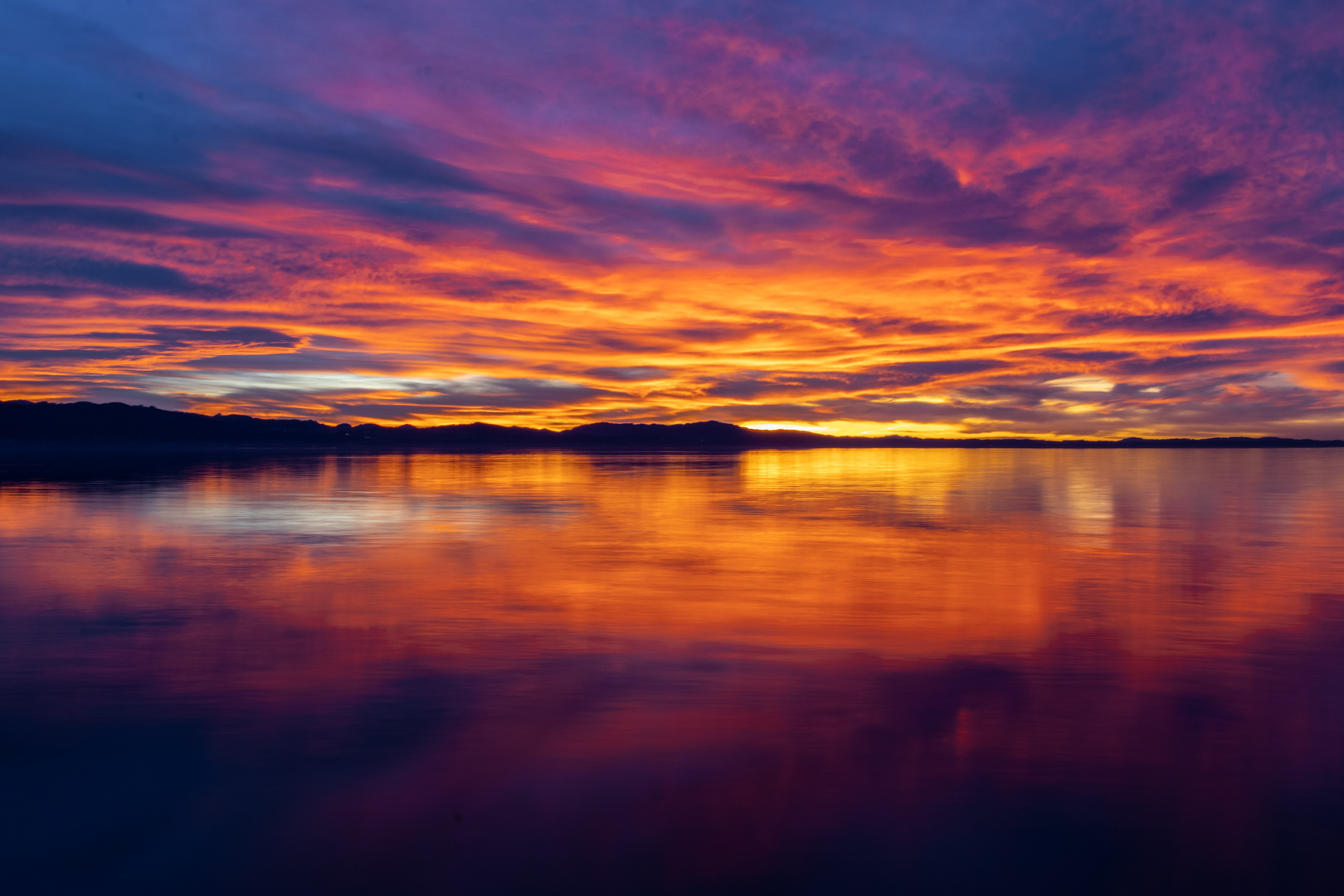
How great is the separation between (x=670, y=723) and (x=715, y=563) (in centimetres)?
800

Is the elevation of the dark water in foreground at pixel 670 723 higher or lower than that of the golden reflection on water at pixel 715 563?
lower

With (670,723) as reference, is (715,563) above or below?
above

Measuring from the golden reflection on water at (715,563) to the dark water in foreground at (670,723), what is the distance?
11 cm

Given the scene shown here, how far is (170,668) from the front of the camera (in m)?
8.29

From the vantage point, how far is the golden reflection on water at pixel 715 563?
409 inches

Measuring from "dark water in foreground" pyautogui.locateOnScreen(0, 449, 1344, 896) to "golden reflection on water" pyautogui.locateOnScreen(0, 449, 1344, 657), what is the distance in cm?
11

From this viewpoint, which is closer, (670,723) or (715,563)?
(670,723)

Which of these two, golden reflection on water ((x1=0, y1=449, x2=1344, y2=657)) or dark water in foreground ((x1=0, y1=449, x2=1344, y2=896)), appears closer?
dark water in foreground ((x1=0, y1=449, x2=1344, y2=896))

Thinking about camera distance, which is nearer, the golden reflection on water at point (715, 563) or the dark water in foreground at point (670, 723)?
the dark water in foreground at point (670, 723)

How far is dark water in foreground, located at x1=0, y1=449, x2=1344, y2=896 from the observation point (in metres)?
4.84

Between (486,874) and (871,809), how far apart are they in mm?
2569

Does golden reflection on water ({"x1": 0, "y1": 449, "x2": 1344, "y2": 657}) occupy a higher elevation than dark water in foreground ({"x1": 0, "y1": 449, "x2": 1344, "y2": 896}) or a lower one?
higher

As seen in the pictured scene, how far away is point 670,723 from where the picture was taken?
22.5 feet

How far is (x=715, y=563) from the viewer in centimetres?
1482
